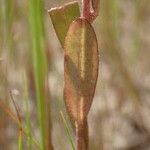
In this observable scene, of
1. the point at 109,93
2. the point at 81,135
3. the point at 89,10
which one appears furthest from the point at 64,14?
the point at 109,93

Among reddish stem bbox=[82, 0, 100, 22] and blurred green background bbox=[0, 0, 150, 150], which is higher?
reddish stem bbox=[82, 0, 100, 22]

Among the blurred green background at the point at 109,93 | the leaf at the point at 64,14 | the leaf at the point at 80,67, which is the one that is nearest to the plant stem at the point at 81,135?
the leaf at the point at 80,67

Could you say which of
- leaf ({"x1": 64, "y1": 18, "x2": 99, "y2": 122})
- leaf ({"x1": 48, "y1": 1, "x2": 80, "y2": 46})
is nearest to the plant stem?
leaf ({"x1": 64, "y1": 18, "x2": 99, "y2": 122})

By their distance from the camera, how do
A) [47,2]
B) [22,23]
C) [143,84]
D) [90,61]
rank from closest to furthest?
[90,61], [143,84], [22,23], [47,2]

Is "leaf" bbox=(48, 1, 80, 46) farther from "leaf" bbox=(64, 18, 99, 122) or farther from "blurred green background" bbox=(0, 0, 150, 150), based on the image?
"blurred green background" bbox=(0, 0, 150, 150)

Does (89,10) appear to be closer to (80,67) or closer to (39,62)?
(80,67)

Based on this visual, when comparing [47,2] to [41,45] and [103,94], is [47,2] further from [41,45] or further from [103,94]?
[41,45]

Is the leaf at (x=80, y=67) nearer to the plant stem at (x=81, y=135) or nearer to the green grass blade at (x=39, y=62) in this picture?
the plant stem at (x=81, y=135)

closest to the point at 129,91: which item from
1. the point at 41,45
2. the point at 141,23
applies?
the point at 141,23
